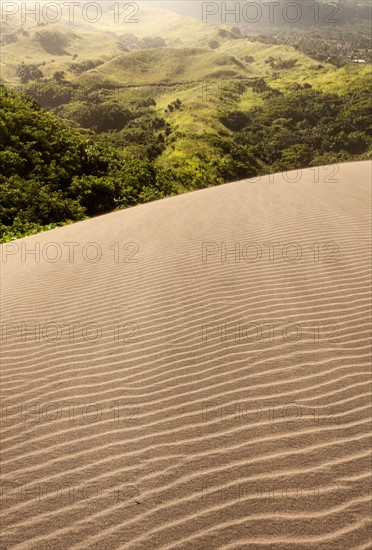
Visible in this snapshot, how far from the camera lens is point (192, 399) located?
12.7ft

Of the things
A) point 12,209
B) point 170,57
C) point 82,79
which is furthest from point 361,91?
point 12,209

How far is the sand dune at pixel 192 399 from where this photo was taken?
110 inches

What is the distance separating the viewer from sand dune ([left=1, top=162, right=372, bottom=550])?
2.80 metres

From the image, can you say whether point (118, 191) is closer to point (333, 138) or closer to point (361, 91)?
point (333, 138)
